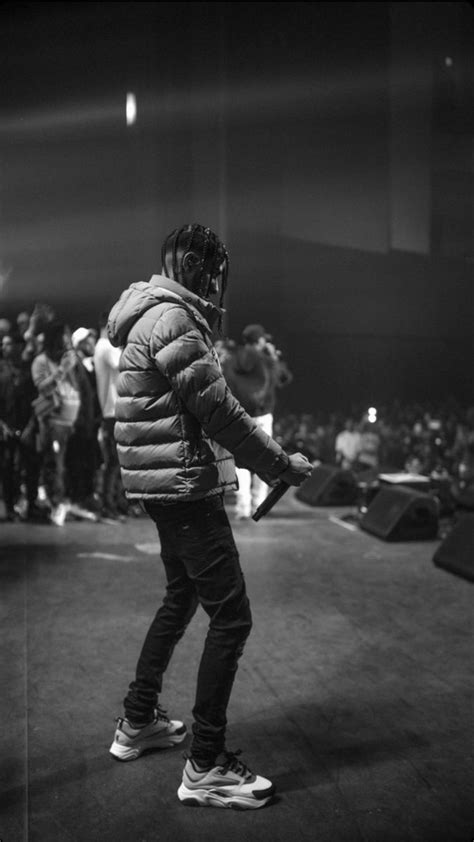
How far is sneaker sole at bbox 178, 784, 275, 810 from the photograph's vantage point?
2143 mm

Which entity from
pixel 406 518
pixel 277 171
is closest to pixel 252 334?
pixel 406 518

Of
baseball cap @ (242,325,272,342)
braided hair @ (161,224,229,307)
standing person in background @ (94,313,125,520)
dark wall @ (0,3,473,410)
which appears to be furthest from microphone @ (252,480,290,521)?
dark wall @ (0,3,473,410)

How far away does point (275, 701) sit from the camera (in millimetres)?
2932

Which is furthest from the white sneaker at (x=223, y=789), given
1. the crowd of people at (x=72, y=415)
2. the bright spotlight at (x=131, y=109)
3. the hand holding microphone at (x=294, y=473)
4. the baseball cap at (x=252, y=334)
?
the bright spotlight at (x=131, y=109)

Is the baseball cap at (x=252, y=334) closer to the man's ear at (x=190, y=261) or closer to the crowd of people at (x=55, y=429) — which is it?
the crowd of people at (x=55, y=429)

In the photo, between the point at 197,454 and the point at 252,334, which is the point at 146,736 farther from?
the point at 252,334

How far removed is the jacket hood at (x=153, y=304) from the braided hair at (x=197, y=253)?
39 mm

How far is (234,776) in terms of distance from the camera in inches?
86.0

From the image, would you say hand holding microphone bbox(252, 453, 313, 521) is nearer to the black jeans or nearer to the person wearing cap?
the black jeans

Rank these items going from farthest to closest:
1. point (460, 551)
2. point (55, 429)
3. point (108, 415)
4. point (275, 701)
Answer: point (55, 429) → point (108, 415) → point (460, 551) → point (275, 701)

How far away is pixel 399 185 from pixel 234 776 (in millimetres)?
12331

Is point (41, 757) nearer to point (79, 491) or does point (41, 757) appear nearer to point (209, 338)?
point (209, 338)

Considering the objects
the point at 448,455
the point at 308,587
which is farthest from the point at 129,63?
the point at 308,587

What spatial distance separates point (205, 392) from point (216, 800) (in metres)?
1.23
